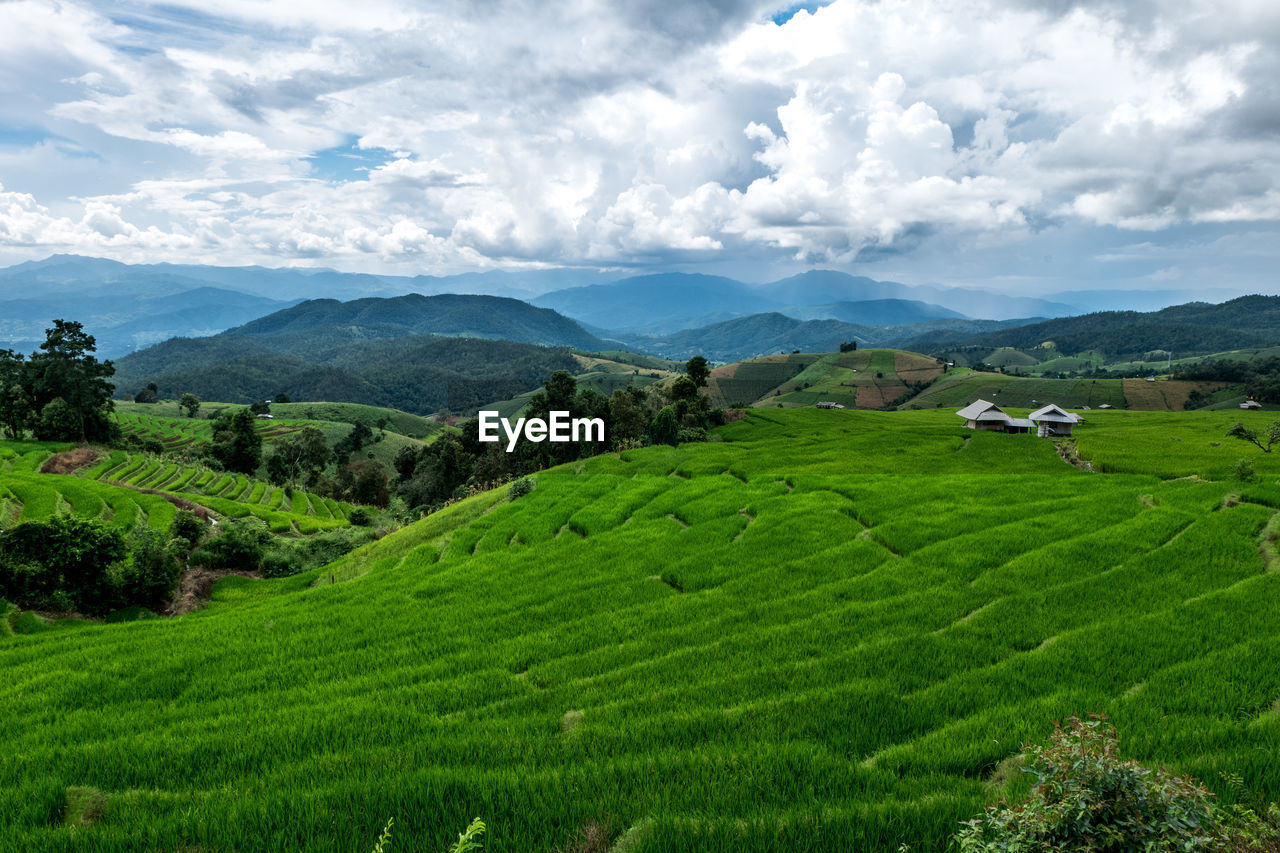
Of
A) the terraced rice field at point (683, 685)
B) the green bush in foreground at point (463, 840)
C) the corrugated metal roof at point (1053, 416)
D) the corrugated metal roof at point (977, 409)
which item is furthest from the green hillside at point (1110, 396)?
the green bush in foreground at point (463, 840)

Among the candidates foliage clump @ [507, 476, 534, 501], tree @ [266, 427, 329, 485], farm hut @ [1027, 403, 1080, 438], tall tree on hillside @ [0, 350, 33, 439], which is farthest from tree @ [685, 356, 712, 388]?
tall tree on hillside @ [0, 350, 33, 439]

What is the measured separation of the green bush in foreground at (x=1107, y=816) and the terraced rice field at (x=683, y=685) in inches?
56.8

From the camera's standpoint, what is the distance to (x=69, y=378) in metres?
76.4

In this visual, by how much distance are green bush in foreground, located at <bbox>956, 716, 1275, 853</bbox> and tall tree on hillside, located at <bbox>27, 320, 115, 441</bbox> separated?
97.9 m

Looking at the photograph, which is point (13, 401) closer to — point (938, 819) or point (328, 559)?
point (328, 559)

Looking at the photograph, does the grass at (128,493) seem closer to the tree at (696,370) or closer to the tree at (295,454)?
the tree at (295,454)

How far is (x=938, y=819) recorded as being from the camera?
247 inches

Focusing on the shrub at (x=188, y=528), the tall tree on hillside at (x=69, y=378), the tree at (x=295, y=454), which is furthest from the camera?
the tree at (x=295, y=454)

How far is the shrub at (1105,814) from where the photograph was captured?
15.1 ft

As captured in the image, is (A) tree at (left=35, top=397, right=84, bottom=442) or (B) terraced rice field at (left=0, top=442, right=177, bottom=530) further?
(A) tree at (left=35, top=397, right=84, bottom=442)

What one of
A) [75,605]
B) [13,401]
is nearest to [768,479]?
[75,605]

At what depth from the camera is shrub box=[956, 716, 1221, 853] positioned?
15.1ft

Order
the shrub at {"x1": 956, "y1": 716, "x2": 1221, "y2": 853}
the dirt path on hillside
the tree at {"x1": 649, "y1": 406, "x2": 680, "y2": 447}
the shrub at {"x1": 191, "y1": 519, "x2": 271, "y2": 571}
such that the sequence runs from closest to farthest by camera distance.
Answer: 1. the shrub at {"x1": 956, "y1": 716, "x2": 1221, "y2": 853}
2. the dirt path on hillside
3. the shrub at {"x1": 191, "y1": 519, "x2": 271, "y2": 571}
4. the tree at {"x1": 649, "y1": 406, "x2": 680, "y2": 447}

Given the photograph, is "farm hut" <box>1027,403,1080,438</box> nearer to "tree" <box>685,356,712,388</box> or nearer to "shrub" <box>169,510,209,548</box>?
"tree" <box>685,356,712,388</box>
